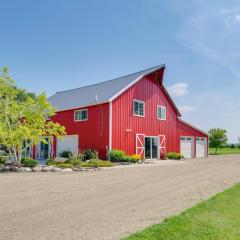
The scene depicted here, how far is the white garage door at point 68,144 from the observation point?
2603 cm

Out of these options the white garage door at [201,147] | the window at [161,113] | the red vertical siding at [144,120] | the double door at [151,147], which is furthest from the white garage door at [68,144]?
the white garage door at [201,147]

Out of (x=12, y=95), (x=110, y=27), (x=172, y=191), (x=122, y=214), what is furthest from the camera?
(x=12, y=95)

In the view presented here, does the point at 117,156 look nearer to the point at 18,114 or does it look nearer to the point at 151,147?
the point at 151,147

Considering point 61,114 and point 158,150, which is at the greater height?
point 61,114

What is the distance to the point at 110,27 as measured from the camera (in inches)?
690

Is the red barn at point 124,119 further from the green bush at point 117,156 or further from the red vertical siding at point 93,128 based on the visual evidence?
the green bush at point 117,156

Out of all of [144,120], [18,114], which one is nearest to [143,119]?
[144,120]

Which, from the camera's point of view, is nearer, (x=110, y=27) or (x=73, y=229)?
(x=73, y=229)

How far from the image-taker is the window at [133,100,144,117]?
25.6m

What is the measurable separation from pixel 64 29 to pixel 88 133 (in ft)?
29.4

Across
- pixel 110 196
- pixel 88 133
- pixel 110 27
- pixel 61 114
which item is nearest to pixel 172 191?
pixel 110 196

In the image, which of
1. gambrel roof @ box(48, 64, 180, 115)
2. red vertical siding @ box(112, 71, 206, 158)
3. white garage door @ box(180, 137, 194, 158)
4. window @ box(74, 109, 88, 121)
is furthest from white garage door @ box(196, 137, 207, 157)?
window @ box(74, 109, 88, 121)

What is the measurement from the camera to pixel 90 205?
7.91m

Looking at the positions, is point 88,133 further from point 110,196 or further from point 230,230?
point 230,230
